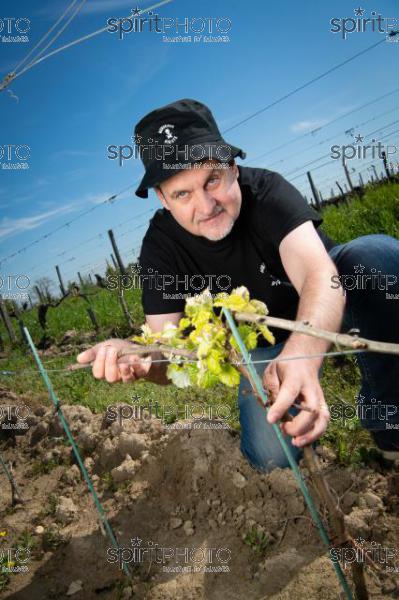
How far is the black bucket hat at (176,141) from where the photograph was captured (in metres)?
2.23

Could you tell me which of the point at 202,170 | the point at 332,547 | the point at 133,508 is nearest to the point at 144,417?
the point at 133,508

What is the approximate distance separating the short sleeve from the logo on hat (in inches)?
23.1

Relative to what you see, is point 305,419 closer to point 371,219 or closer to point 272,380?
point 272,380

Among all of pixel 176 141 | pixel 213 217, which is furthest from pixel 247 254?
pixel 176 141

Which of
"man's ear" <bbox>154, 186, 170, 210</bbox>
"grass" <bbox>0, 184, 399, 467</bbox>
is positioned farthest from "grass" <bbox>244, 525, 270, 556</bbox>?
"man's ear" <bbox>154, 186, 170, 210</bbox>

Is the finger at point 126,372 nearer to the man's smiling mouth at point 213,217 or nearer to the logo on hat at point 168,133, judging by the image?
the man's smiling mouth at point 213,217

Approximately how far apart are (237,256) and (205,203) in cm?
44

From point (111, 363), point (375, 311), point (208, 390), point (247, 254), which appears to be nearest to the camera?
point (111, 363)

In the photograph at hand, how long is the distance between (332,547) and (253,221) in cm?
170

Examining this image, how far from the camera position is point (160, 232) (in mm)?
2797

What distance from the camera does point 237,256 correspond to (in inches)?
103

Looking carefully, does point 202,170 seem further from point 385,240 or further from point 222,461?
point 222,461

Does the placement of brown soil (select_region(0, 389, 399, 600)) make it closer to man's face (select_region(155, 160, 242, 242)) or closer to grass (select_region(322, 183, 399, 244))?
man's face (select_region(155, 160, 242, 242))

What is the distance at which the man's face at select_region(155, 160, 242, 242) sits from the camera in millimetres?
2277
